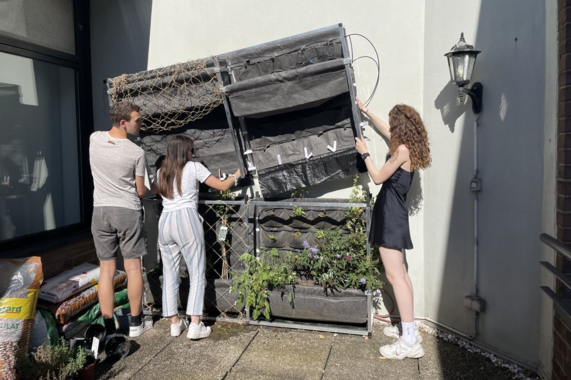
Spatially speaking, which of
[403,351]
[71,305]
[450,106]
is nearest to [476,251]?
[403,351]

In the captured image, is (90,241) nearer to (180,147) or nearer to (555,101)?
(180,147)

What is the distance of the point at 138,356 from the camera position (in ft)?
11.1

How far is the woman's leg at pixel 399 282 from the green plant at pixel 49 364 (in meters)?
2.18

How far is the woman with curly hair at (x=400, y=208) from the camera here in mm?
3221

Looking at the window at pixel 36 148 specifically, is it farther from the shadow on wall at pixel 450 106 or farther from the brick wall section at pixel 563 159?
the brick wall section at pixel 563 159

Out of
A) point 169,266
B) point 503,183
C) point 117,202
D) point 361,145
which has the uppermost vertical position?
point 361,145

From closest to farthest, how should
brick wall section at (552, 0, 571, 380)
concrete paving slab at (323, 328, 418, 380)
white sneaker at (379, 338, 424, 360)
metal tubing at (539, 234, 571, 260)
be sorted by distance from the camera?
metal tubing at (539, 234, 571, 260) → brick wall section at (552, 0, 571, 380) → concrete paving slab at (323, 328, 418, 380) → white sneaker at (379, 338, 424, 360)

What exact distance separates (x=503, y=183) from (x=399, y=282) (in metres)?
1.01

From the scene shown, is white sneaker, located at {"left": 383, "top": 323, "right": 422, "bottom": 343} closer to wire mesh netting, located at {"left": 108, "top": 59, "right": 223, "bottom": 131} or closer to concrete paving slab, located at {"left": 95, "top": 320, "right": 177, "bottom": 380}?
concrete paving slab, located at {"left": 95, "top": 320, "right": 177, "bottom": 380}

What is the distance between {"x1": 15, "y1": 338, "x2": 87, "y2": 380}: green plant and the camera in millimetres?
2662

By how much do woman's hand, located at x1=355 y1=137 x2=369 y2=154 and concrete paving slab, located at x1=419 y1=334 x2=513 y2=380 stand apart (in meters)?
1.59

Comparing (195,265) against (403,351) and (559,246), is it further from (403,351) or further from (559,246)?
(559,246)

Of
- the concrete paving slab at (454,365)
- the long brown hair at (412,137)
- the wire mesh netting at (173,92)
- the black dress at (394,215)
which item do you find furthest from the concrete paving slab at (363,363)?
the wire mesh netting at (173,92)

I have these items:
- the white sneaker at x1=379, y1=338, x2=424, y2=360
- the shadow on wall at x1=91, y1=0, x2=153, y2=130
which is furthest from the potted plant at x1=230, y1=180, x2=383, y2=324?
the shadow on wall at x1=91, y1=0, x2=153, y2=130
